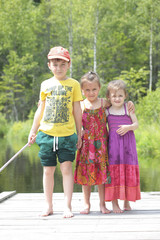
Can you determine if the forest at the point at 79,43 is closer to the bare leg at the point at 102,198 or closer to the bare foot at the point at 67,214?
the bare leg at the point at 102,198

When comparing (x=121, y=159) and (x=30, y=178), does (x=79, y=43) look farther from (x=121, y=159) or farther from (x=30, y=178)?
(x=121, y=159)

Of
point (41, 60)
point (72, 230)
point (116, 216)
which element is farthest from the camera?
point (41, 60)

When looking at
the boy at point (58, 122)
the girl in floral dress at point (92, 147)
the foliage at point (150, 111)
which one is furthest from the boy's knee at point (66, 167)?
the foliage at point (150, 111)

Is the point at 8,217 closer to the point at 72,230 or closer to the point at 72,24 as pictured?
the point at 72,230

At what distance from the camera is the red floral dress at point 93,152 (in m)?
2.93

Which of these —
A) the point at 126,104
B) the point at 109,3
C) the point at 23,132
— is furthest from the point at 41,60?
the point at 126,104

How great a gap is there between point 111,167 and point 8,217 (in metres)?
0.84

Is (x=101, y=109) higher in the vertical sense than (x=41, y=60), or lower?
lower

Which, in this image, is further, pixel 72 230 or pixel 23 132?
pixel 23 132

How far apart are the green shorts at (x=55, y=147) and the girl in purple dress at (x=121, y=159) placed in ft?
1.09

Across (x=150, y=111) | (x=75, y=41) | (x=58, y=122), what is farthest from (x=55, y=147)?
(x=75, y=41)

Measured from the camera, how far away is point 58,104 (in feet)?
9.20

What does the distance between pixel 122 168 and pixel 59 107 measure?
2.18ft

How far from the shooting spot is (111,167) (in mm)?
2957
